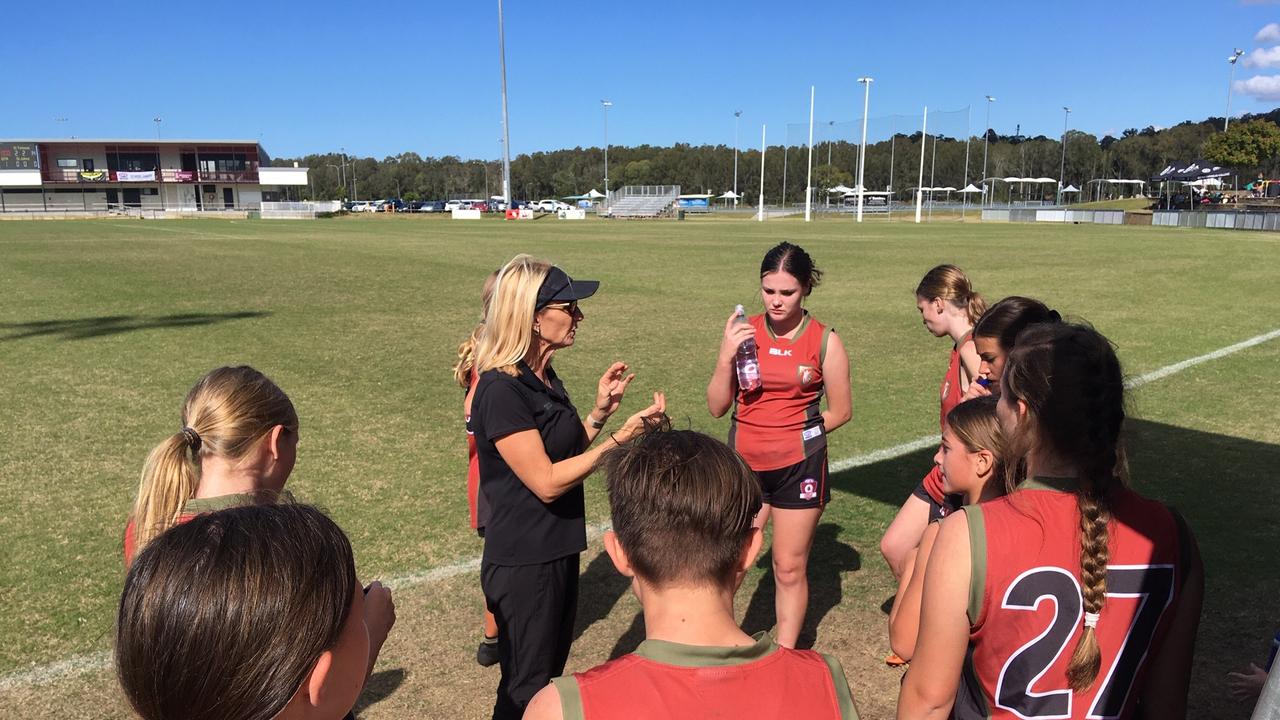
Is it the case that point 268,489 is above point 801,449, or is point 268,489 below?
above

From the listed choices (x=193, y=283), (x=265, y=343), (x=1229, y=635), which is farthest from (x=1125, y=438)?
(x=193, y=283)

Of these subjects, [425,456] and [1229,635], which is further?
[425,456]

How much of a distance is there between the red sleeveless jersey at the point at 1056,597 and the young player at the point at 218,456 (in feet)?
6.43

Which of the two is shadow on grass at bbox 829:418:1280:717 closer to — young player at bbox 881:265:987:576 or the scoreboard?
young player at bbox 881:265:987:576

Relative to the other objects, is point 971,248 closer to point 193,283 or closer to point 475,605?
point 193,283

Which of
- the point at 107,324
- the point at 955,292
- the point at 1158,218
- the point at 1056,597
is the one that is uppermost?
the point at 1158,218

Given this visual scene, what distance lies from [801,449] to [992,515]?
2.14 m

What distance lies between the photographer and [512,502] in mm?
2951

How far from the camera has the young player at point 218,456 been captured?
228 centimetres

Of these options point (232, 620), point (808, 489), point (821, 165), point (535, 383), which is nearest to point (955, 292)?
point (808, 489)

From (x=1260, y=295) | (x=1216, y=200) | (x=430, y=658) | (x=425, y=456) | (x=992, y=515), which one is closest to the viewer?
(x=992, y=515)

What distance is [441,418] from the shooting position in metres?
8.04

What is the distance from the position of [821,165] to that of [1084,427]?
96339 millimetres

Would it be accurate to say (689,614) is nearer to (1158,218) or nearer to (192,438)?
(192,438)
